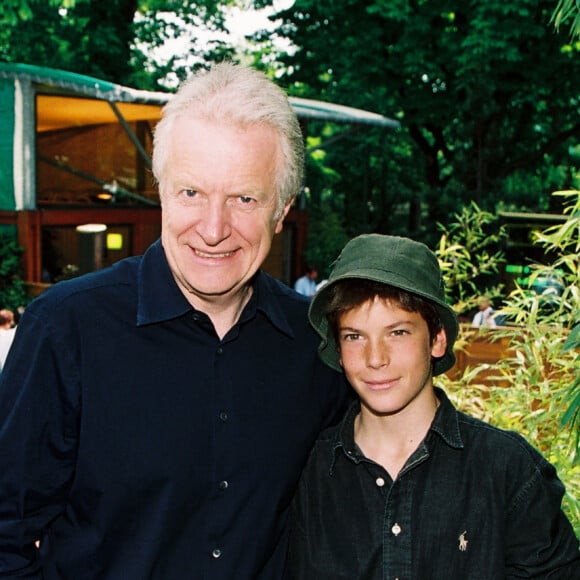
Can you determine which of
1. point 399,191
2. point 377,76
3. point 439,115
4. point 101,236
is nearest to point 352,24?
point 377,76

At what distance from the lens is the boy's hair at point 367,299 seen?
2.19m

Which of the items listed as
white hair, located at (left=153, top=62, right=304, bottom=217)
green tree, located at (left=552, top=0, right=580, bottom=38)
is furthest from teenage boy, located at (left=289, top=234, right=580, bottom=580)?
green tree, located at (left=552, top=0, right=580, bottom=38)

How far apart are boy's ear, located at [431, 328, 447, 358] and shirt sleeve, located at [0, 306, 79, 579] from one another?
0.97 m

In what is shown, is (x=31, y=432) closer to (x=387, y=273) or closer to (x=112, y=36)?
(x=387, y=273)

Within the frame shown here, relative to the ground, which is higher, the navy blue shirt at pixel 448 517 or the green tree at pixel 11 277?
the navy blue shirt at pixel 448 517

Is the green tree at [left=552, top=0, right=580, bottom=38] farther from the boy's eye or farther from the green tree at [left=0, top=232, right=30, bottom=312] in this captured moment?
the green tree at [left=0, top=232, right=30, bottom=312]

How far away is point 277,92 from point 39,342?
0.84 m

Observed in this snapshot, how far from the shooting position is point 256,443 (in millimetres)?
2113

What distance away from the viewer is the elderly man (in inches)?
75.6

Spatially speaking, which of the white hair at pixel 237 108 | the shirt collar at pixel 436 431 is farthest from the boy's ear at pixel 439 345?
the white hair at pixel 237 108

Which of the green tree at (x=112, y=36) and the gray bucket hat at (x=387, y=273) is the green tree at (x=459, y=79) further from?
the gray bucket hat at (x=387, y=273)

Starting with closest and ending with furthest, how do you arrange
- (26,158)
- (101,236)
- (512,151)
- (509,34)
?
1. (26,158)
2. (101,236)
3. (509,34)
4. (512,151)

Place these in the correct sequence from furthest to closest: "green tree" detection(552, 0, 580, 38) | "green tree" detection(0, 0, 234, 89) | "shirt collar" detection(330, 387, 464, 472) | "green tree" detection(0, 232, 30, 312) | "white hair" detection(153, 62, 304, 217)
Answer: "green tree" detection(0, 0, 234, 89) < "green tree" detection(0, 232, 30, 312) < "green tree" detection(552, 0, 580, 38) < "shirt collar" detection(330, 387, 464, 472) < "white hair" detection(153, 62, 304, 217)

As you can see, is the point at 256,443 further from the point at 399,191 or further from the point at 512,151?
the point at 399,191
